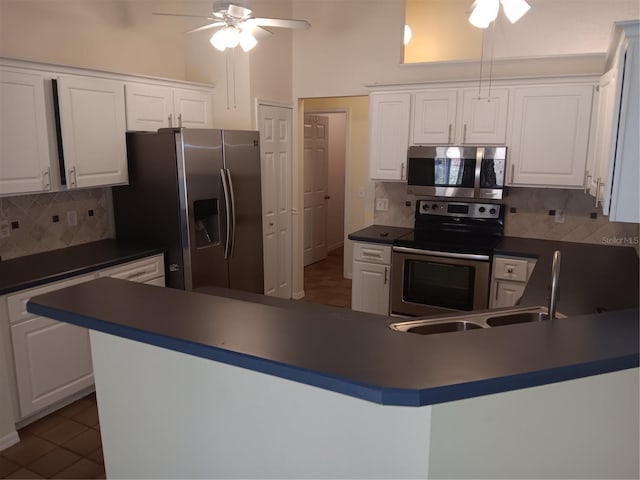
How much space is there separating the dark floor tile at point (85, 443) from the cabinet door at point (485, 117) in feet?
10.8

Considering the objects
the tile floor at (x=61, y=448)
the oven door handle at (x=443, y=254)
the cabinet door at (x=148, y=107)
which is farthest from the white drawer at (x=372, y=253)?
the tile floor at (x=61, y=448)

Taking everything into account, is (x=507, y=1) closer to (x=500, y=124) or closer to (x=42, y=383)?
(x=500, y=124)

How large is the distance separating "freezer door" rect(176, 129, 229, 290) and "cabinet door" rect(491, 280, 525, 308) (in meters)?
2.15

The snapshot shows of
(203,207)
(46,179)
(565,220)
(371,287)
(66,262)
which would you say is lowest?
(371,287)

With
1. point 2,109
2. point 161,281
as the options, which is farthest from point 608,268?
point 2,109

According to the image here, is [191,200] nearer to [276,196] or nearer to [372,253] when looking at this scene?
[276,196]

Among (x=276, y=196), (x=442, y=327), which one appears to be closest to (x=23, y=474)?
(x=442, y=327)

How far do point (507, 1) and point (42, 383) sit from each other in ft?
11.0

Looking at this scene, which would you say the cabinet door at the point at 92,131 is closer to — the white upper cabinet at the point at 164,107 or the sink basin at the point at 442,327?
the white upper cabinet at the point at 164,107

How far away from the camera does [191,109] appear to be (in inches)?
166

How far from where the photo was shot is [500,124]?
3.80m

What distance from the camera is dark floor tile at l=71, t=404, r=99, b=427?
3.02 m

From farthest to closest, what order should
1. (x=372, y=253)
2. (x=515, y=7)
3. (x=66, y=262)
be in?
(x=372, y=253)
(x=66, y=262)
(x=515, y=7)

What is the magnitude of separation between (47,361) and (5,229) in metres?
0.95
